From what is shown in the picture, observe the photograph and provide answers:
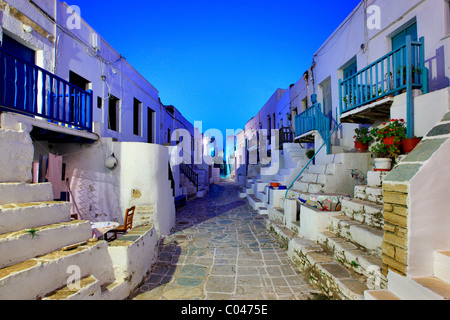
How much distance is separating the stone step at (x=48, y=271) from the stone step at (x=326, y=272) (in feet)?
10.6

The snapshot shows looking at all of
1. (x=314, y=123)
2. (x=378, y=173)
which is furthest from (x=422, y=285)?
(x=314, y=123)

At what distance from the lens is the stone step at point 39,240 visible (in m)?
2.31

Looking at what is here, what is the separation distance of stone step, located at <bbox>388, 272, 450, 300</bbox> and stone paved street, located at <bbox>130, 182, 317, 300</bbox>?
1321 millimetres

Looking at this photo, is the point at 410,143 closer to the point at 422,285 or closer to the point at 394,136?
the point at 394,136

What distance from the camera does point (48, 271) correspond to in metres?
2.39

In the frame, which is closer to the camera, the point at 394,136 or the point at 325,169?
the point at 394,136

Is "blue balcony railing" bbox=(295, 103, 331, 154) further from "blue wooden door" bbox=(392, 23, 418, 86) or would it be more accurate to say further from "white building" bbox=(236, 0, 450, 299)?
"blue wooden door" bbox=(392, 23, 418, 86)

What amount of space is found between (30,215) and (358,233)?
186 inches

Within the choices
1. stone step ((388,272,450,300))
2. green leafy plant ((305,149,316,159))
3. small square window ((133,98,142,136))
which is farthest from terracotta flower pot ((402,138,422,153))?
small square window ((133,98,142,136))

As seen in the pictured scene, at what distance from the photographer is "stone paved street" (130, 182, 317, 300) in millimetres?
3373

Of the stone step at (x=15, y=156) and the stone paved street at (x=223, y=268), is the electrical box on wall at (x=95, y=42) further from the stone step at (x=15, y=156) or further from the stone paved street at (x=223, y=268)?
the stone paved street at (x=223, y=268)

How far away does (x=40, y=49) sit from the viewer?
16.8ft

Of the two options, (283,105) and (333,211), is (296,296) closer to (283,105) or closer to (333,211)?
(333,211)

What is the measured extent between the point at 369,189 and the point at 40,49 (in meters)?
7.92
